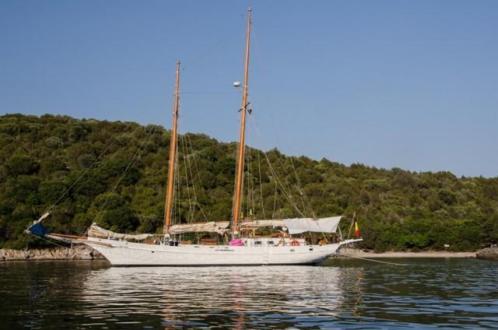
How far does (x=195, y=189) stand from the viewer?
94.3 metres

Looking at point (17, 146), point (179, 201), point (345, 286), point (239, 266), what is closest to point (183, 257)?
point (239, 266)

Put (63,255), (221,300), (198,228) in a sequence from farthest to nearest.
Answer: (63,255), (198,228), (221,300)

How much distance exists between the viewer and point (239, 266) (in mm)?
55656

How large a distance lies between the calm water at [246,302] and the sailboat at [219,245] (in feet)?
44.6

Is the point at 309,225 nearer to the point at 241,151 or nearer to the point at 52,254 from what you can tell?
the point at 241,151

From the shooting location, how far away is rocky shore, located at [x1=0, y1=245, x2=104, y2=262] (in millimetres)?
74694

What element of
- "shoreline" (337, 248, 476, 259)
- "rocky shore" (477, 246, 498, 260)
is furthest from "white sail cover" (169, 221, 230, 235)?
"rocky shore" (477, 246, 498, 260)

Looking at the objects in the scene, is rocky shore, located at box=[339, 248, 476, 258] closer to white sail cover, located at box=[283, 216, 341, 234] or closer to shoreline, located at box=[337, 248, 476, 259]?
shoreline, located at box=[337, 248, 476, 259]

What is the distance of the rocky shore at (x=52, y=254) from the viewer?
74694 millimetres

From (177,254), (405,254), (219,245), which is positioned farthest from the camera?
(405,254)

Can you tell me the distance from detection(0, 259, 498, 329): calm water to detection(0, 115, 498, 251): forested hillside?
3373 cm

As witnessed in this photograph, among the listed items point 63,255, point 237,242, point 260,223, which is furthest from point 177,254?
point 63,255

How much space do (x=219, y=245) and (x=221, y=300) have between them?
2880 cm

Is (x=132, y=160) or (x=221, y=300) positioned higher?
(x=132, y=160)
